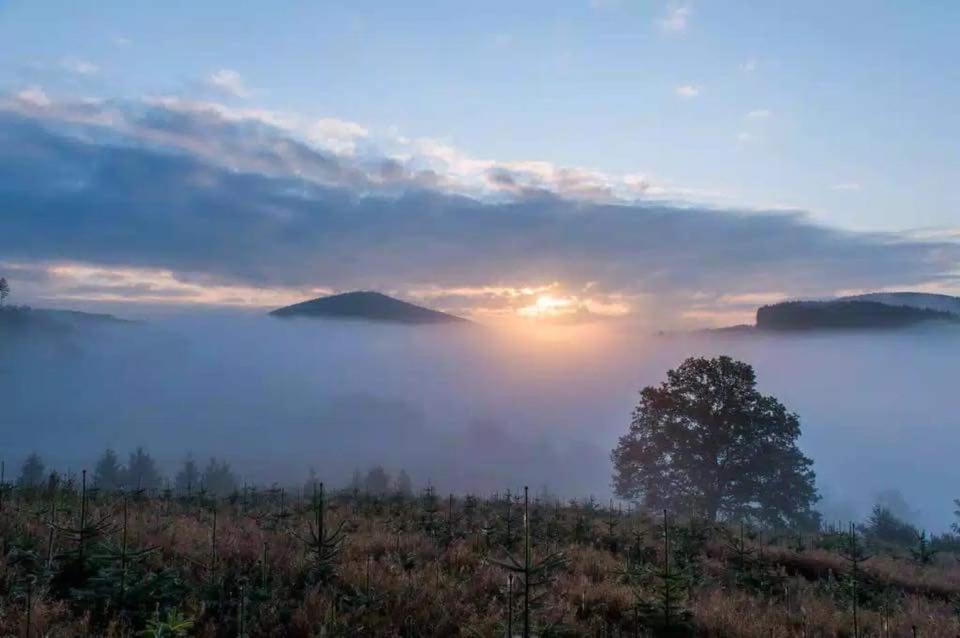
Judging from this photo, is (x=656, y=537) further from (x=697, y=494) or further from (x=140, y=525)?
(x=697, y=494)

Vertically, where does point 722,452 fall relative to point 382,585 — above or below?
below

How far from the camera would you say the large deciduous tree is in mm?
34562

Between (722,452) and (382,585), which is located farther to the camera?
(722,452)

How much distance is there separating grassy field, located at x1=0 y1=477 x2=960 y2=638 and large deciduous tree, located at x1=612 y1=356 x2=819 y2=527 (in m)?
20.2

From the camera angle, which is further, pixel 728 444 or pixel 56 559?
pixel 728 444

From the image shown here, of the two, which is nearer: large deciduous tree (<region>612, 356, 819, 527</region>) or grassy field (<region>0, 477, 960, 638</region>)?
grassy field (<region>0, 477, 960, 638</region>)

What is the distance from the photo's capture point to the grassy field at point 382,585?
690 centimetres

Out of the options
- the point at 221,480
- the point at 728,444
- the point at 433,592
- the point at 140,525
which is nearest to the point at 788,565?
the point at 433,592

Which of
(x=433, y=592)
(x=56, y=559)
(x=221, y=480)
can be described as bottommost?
(x=221, y=480)

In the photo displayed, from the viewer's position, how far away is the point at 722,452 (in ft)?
117

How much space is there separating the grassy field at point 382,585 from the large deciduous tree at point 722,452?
66.4ft

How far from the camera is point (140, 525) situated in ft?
36.1

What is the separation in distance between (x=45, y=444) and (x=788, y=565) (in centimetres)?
24591

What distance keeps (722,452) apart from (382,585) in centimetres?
3244
